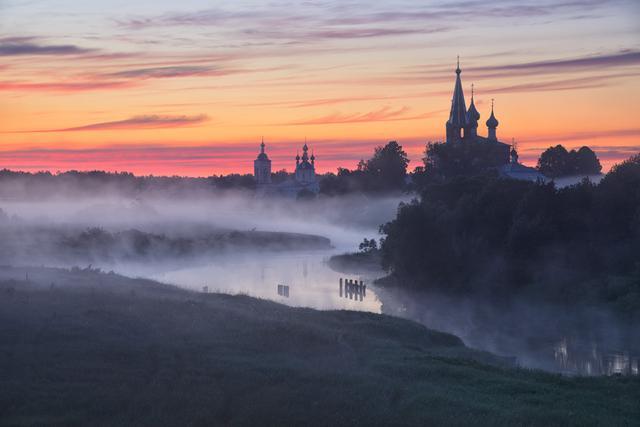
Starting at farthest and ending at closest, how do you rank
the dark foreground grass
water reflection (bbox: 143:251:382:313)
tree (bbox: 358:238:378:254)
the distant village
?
1. the distant village
2. tree (bbox: 358:238:378:254)
3. water reflection (bbox: 143:251:382:313)
4. the dark foreground grass

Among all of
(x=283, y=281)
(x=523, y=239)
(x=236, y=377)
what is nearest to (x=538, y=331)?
(x=523, y=239)

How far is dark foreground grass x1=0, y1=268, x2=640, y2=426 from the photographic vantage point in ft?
68.5

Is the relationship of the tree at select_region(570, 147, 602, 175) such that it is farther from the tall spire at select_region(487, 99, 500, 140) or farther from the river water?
the river water

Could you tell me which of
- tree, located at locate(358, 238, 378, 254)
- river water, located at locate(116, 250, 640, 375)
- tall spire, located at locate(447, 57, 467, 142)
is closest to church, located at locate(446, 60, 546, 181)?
tall spire, located at locate(447, 57, 467, 142)

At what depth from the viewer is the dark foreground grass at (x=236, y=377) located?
20875mm

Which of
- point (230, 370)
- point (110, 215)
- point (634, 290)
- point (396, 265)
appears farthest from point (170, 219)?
point (230, 370)

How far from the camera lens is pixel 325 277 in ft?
249

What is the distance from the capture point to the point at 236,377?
23.3 m

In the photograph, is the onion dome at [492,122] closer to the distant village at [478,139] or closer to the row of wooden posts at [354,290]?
the distant village at [478,139]

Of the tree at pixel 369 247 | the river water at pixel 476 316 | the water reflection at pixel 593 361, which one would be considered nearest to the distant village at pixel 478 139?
the tree at pixel 369 247

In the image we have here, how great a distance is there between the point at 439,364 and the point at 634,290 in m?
26.1

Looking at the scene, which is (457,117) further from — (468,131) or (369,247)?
(369,247)

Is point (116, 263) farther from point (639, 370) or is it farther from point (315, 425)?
point (315, 425)

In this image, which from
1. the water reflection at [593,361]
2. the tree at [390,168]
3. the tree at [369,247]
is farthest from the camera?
the tree at [390,168]
